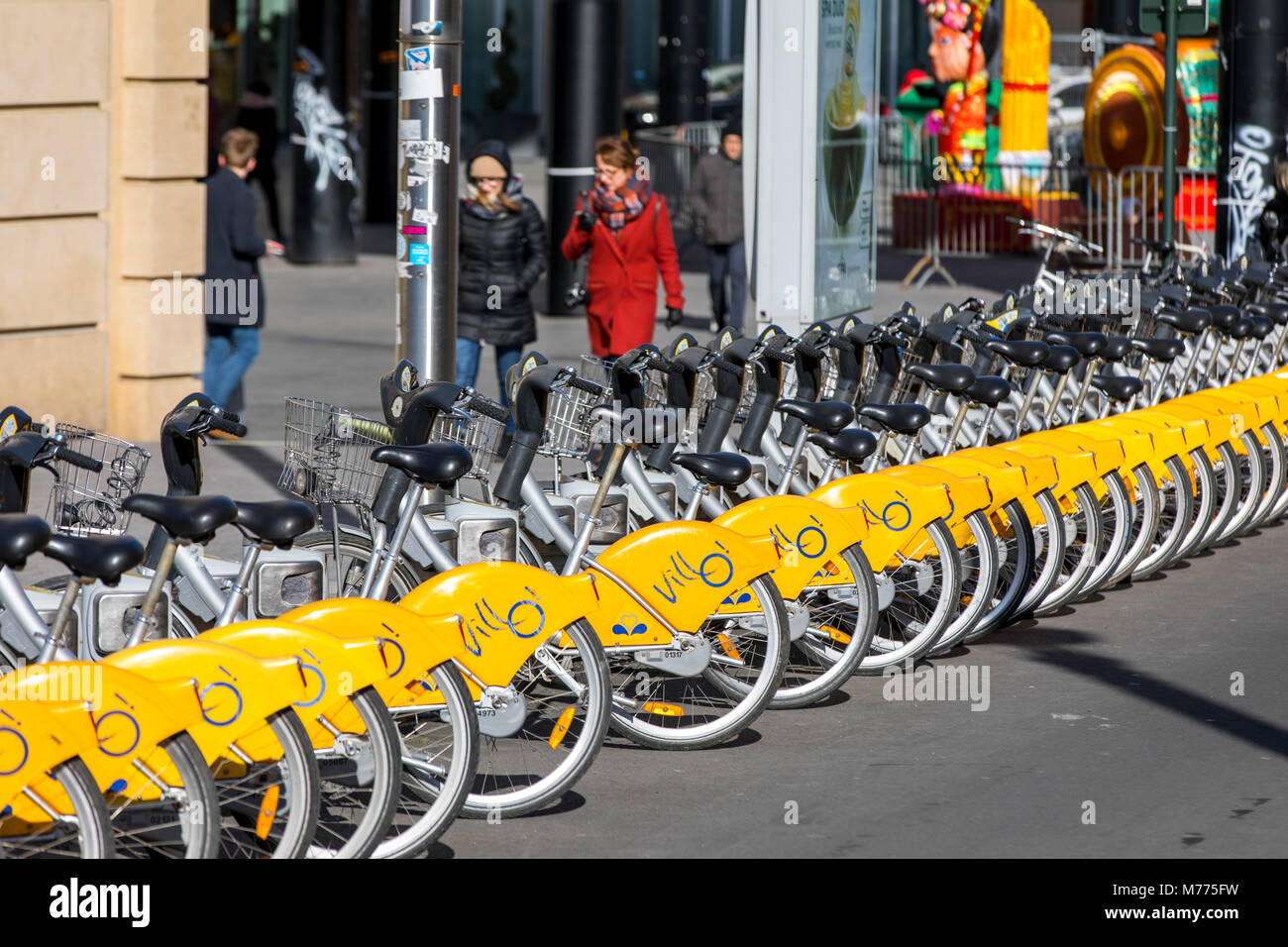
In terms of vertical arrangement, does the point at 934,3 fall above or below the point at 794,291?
above

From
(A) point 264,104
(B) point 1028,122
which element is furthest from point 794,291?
(B) point 1028,122

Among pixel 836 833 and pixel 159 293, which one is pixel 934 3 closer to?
pixel 159 293

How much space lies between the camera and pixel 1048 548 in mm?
7465

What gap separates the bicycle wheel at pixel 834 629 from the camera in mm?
6348

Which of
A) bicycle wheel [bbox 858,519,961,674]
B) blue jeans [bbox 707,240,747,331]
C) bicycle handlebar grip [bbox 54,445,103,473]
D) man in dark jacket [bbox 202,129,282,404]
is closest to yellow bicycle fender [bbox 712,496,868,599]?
bicycle wheel [bbox 858,519,961,674]

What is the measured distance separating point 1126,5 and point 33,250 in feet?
107

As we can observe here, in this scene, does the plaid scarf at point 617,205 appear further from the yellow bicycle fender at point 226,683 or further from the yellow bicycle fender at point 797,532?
the yellow bicycle fender at point 226,683

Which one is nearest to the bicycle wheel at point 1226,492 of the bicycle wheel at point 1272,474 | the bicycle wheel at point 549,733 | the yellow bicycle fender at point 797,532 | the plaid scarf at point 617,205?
the bicycle wheel at point 1272,474

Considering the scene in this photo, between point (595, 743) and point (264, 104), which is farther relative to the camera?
point (264, 104)

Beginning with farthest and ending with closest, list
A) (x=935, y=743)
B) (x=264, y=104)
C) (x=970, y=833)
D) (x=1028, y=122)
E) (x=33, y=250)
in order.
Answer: (x=1028, y=122) → (x=264, y=104) → (x=33, y=250) → (x=935, y=743) → (x=970, y=833)

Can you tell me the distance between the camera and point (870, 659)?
6.87 meters

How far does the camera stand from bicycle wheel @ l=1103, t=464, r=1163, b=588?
8031mm
